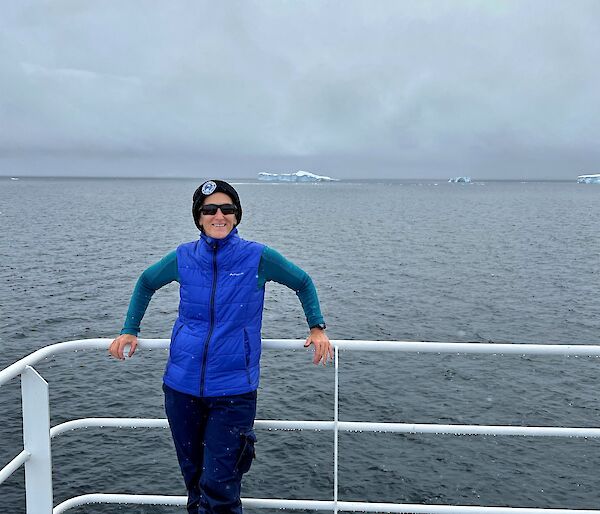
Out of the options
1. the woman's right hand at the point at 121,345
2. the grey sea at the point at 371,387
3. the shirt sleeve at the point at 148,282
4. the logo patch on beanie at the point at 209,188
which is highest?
the logo patch on beanie at the point at 209,188

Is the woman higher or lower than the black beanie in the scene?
lower

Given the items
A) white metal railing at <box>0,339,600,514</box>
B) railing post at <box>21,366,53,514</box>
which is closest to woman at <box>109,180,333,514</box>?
white metal railing at <box>0,339,600,514</box>

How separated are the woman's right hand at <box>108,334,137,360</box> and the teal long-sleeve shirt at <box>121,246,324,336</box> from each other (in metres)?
0.07

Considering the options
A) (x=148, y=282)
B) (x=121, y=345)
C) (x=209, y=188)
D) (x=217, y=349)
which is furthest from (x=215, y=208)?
(x=121, y=345)

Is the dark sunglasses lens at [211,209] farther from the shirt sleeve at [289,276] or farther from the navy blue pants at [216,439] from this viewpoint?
the navy blue pants at [216,439]

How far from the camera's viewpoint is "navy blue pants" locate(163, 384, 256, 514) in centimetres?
361

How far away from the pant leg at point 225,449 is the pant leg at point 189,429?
3.3 inches

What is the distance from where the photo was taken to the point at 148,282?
12.9ft

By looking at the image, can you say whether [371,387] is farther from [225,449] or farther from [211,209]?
[211,209]

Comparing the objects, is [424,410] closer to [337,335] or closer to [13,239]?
[337,335]

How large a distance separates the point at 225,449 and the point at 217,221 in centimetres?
147

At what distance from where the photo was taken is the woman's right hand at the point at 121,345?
382cm

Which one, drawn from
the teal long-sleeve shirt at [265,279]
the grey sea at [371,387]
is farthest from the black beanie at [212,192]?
the grey sea at [371,387]

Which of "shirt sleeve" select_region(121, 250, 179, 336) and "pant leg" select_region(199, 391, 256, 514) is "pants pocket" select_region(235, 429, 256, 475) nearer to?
"pant leg" select_region(199, 391, 256, 514)
